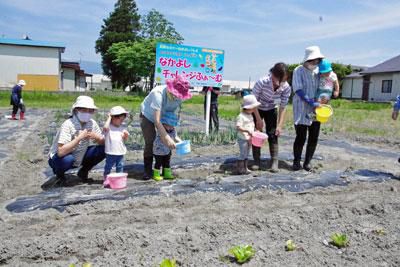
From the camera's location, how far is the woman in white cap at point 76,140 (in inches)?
143

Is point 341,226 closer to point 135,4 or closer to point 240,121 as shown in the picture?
point 240,121

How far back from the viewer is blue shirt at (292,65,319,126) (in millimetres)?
4602

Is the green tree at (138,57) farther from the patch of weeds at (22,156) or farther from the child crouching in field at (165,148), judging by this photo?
the child crouching in field at (165,148)

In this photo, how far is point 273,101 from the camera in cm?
469

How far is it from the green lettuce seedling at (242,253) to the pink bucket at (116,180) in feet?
5.58

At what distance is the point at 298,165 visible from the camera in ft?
16.1

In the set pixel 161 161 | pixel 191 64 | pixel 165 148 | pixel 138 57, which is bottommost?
pixel 161 161

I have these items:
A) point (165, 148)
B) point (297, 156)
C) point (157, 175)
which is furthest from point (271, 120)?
point (157, 175)

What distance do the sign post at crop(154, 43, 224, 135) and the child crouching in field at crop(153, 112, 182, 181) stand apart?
2.80m

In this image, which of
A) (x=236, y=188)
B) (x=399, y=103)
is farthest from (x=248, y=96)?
(x=399, y=103)

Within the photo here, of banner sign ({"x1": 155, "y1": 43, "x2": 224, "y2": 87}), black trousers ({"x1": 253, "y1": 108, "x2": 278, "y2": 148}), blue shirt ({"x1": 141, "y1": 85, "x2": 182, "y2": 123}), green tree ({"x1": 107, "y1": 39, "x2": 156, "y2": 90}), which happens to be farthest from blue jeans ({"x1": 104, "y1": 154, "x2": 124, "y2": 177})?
green tree ({"x1": 107, "y1": 39, "x2": 156, "y2": 90})

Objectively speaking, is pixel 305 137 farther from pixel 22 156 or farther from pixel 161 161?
pixel 22 156

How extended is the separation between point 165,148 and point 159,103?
61 cm

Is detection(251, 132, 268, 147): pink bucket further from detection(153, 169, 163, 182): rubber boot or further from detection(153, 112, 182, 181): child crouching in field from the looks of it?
detection(153, 169, 163, 182): rubber boot
